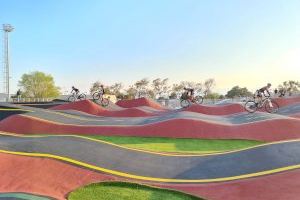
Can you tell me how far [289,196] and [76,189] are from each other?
4.44 meters

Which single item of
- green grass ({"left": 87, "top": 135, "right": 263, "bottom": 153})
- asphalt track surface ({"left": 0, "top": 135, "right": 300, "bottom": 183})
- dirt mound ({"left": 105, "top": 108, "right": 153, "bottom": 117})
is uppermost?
dirt mound ({"left": 105, "top": 108, "right": 153, "bottom": 117})

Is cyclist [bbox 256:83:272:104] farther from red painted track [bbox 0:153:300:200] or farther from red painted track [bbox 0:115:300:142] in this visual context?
red painted track [bbox 0:153:300:200]

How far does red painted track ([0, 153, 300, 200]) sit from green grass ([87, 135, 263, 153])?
485cm

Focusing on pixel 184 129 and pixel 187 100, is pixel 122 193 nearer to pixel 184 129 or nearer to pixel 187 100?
pixel 184 129

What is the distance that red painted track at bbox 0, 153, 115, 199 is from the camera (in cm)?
767

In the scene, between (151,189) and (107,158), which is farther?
(107,158)

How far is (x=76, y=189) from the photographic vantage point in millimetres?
7758

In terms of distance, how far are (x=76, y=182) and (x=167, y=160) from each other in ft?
10.2

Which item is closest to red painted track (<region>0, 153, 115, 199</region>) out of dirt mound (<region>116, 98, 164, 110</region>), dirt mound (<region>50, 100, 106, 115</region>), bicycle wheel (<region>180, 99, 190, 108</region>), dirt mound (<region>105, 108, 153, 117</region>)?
dirt mound (<region>105, 108, 153, 117</region>)

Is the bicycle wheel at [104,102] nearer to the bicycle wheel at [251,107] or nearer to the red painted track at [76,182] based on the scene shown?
the bicycle wheel at [251,107]

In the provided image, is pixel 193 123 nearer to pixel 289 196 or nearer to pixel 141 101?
pixel 289 196

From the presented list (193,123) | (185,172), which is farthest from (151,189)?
(193,123)

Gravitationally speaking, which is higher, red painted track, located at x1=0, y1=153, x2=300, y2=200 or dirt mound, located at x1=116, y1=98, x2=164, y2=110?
dirt mound, located at x1=116, y1=98, x2=164, y2=110

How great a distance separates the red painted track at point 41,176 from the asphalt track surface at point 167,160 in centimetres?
39
